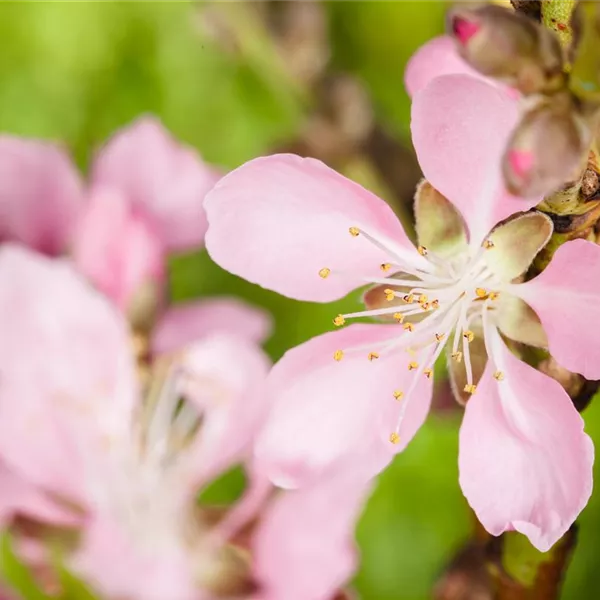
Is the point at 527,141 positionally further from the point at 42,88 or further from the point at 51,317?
the point at 42,88

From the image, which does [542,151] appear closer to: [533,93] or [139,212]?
[533,93]

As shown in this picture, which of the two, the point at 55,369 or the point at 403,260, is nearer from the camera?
the point at 403,260

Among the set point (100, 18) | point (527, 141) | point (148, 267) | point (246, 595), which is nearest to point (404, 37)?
point (100, 18)

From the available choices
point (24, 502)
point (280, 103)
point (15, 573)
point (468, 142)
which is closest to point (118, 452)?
point (24, 502)

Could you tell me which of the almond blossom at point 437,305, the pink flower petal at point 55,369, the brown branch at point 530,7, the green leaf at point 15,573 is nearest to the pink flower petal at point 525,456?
the almond blossom at point 437,305

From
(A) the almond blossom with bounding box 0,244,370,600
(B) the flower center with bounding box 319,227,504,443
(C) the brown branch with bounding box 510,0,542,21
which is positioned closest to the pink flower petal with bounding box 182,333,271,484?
(A) the almond blossom with bounding box 0,244,370,600

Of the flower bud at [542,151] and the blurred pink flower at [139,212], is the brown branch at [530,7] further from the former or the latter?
the blurred pink flower at [139,212]
